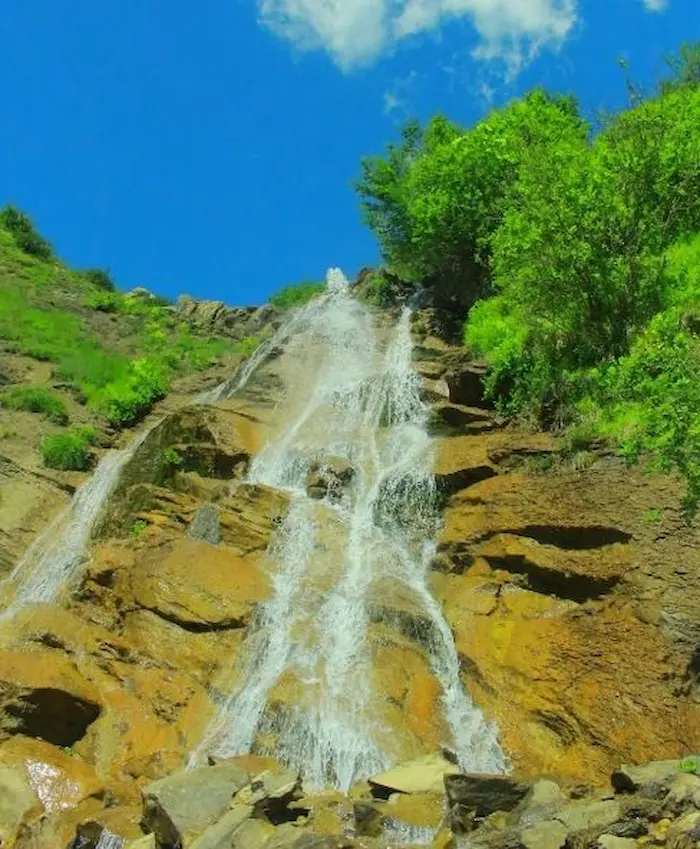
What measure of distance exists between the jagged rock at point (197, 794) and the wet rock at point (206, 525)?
7.08m

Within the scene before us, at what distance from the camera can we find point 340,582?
17562mm

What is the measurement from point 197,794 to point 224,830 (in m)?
1.03

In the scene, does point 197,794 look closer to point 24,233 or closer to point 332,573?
point 332,573

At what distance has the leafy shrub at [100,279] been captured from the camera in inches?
2026

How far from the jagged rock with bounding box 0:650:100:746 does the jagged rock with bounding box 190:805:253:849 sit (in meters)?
4.96

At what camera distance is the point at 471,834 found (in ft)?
34.3

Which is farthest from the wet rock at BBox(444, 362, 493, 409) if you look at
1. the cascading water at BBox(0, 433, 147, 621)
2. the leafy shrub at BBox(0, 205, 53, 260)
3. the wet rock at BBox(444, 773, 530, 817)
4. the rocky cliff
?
the leafy shrub at BBox(0, 205, 53, 260)

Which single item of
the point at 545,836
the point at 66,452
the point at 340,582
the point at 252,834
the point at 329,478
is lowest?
the point at 252,834

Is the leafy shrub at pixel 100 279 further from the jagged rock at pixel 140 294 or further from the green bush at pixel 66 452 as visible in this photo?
the green bush at pixel 66 452

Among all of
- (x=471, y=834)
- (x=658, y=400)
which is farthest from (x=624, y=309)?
(x=471, y=834)

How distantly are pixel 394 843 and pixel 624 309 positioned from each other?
13.7 m

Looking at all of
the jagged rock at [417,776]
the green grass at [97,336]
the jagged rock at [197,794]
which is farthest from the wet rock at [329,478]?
the green grass at [97,336]

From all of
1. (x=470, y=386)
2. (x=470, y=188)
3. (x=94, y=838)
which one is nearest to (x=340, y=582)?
(x=94, y=838)

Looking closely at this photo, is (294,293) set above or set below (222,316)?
above
